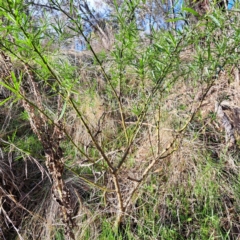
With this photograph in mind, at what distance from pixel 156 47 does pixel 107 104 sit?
4.89 feet

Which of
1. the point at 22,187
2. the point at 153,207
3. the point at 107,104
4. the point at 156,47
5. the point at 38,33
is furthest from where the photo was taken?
the point at 107,104

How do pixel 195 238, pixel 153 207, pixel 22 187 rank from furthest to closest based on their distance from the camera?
pixel 22 187, pixel 153 207, pixel 195 238

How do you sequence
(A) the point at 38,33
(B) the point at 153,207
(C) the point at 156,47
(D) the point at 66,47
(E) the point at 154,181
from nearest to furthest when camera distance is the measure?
(A) the point at 38,33 < (C) the point at 156,47 < (B) the point at 153,207 < (E) the point at 154,181 < (D) the point at 66,47

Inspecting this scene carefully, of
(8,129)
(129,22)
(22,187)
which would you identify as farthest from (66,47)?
(129,22)

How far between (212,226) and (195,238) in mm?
114

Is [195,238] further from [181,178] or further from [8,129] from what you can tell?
[8,129]

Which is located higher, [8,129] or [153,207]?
[8,129]

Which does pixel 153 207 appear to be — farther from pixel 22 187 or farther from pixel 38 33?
pixel 38 33

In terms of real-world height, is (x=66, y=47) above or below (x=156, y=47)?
above

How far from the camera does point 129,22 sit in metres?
1.25

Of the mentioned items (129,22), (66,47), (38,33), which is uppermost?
(66,47)

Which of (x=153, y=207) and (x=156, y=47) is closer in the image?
(x=156, y=47)

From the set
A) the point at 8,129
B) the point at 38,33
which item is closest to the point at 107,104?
the point at 8,129

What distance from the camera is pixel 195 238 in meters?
1.69
